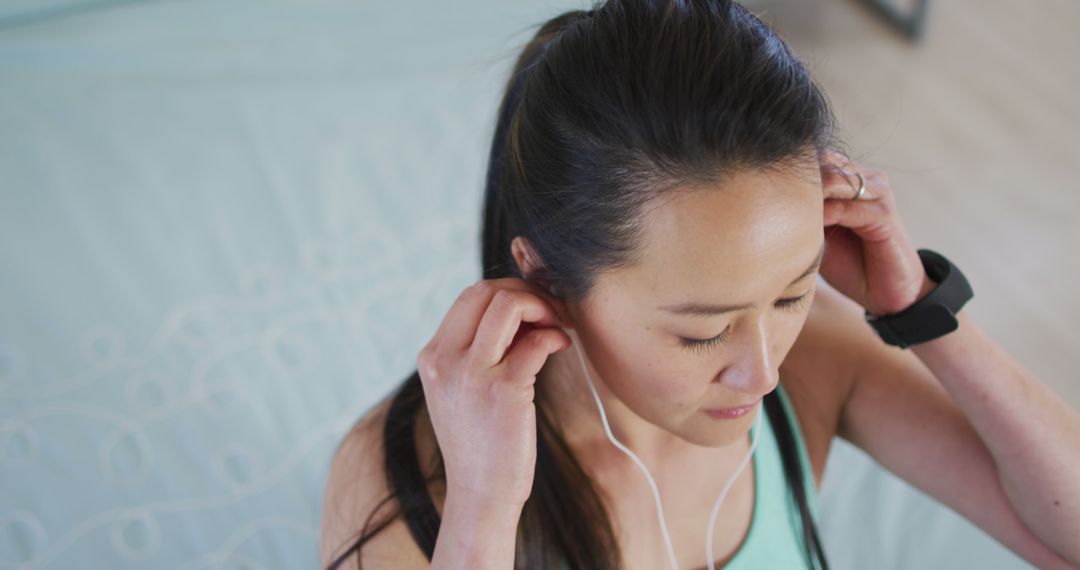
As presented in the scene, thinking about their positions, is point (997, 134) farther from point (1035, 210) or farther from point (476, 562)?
point (476, 562)

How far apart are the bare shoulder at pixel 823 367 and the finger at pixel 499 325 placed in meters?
0.49

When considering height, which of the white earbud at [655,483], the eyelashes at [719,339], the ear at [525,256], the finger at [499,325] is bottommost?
the white earbud at [655,483]

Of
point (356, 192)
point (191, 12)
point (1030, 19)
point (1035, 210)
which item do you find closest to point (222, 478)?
point (356, 192)

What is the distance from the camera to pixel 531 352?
94 cm

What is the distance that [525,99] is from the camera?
94 centimetres

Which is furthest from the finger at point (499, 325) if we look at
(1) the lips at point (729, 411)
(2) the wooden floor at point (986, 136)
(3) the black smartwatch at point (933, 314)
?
(2) the wooden floor at point (986, 136)

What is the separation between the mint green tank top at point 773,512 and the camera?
1167 millimetres

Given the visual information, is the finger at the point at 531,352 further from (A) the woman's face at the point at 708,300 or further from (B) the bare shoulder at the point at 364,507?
(B) the bare shoulder at the point at 364,507

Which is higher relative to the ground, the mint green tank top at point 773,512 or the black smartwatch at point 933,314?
the black smartwatch at point 933,314

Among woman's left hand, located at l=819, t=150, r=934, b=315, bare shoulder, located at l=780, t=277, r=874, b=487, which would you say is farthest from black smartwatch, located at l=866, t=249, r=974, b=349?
bare shoulder, located at l=780, t=277, r=874, b=487

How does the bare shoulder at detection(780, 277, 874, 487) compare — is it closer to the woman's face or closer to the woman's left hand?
the woman's left hand

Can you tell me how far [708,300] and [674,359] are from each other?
87 millimetres

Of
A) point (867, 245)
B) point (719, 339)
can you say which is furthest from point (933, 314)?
point (719, 339)

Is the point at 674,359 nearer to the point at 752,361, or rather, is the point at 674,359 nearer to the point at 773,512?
the point at 752,361
